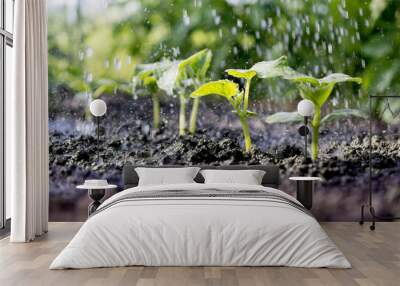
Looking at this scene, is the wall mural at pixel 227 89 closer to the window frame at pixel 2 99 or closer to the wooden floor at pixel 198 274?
the window frame at pixel 2 99

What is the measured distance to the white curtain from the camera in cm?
569

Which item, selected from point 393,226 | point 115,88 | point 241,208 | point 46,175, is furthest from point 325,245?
point 115,88

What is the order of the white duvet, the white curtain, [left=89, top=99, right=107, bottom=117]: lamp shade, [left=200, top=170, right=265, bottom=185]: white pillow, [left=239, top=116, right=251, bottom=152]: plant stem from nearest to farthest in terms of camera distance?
the white duvet < the white curtain < [left=200, top=170, right=265, bottom=185]: white pillow < [left=89, top=99, right=107, bottom=117]: lamp shade < [left=239, top=116, right=251, bottom=152]: plant stem

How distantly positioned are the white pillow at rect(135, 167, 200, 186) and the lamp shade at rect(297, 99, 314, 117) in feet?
5.14

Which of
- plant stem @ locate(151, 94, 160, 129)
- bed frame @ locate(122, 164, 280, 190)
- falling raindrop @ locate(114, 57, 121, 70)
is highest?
falling raindrop @ locate(114, 57, 121, 70)

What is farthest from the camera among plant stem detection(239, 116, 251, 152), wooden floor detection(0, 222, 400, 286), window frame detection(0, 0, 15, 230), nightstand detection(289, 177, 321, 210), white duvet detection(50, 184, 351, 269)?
plant stem detection(239, 116, 251, 152)

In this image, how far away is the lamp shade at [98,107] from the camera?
7035 mm

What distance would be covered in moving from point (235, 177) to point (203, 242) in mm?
2285

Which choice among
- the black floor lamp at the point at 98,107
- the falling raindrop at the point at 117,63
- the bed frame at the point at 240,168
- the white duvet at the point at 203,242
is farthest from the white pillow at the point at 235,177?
the white duvet at the point at 203,242

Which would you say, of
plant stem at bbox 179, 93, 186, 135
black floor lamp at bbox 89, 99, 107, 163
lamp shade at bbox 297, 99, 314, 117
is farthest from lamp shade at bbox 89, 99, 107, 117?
lamp shade at bbox 297, 99, 314, 117

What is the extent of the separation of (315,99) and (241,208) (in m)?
3.12

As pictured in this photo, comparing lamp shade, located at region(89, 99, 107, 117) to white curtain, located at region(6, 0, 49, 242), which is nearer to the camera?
white curtain, located at region(6, 0, 49, 242)

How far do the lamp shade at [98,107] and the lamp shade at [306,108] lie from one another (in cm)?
251

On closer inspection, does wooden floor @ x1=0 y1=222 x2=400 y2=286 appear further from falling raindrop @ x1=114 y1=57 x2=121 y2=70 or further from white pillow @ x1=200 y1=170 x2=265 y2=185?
falling raindrop @ x1=114 y1=57 x2=121 y2=70
